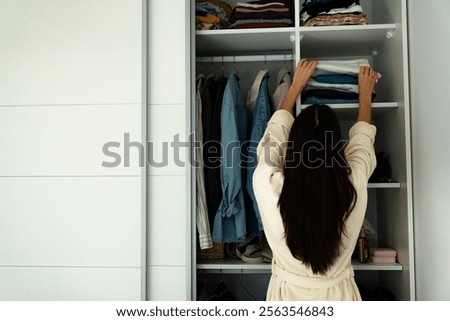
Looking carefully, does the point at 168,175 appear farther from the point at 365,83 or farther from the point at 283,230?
the point at 365,83

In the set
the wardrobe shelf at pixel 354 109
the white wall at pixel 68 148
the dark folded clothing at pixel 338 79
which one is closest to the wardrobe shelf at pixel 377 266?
the wardrobe shelf at pixel 354 109

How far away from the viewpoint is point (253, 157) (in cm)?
193

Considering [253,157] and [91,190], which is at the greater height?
[253,157]

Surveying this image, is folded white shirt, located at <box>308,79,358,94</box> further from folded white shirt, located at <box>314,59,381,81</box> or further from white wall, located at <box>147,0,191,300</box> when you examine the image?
white wall, located at <box>147,0,191,300</box>

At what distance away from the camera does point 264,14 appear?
198 cm

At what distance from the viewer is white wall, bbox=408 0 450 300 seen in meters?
1.49

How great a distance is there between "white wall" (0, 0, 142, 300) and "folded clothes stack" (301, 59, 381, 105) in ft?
2.52

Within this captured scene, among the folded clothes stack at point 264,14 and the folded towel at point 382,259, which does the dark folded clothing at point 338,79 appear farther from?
the folded towel at point 382,259

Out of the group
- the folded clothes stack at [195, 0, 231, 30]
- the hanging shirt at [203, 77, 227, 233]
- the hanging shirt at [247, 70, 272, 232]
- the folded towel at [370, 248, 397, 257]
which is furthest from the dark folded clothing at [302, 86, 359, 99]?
the folded towel at [370, 248, 397, 257]

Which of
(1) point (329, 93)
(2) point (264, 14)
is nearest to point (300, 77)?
(1) point (329, 93)
